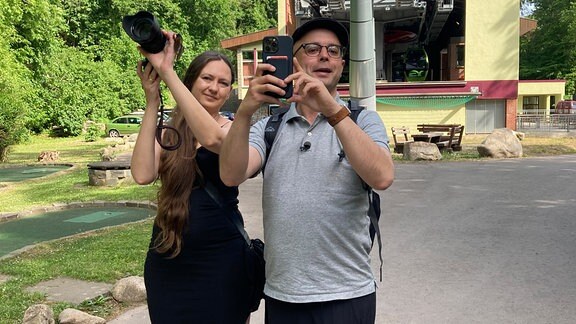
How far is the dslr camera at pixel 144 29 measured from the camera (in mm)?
2031

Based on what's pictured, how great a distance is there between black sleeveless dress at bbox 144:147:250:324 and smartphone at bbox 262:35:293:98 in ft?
2.65

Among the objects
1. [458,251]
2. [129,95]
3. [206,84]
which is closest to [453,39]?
[129,95]

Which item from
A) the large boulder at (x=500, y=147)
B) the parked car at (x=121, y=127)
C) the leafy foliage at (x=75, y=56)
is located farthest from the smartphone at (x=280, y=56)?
the parked car at (x=121, y=127)

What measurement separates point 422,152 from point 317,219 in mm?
14297

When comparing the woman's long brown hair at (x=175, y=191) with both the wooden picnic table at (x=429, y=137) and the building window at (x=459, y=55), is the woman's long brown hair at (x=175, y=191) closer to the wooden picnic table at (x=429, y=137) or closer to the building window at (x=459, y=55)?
the wooden picnic table at (x=429, y=137)

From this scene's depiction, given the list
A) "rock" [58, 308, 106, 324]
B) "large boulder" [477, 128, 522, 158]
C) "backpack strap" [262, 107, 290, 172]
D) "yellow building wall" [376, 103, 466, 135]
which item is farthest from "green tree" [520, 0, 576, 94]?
"backpack strap" [262, 107, 290, 172]

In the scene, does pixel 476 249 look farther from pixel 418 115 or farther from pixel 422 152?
pixel 418 115

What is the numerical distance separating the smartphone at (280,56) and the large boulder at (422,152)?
47.2ft

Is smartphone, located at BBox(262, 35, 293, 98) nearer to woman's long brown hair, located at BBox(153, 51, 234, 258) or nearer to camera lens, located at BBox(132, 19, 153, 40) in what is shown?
camera lens, located at BBox(132, 19, 153, 40)

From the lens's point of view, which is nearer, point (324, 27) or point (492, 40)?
point (324, 27)

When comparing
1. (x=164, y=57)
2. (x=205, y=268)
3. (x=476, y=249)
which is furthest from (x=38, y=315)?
(x=476, y=249)

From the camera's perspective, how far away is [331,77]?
205 cm

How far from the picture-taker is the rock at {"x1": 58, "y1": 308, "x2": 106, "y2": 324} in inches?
161

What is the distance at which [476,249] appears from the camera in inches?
250
